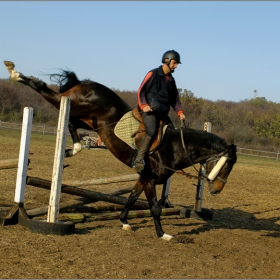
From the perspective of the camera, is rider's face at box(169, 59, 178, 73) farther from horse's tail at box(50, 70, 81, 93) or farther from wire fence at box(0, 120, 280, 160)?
wire fence at box(0, 120, 280, 160)

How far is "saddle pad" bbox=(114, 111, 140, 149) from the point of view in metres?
8.94

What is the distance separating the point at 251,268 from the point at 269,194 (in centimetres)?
1095

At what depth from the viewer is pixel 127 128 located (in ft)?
29.6

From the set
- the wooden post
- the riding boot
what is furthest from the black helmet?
the wooden post

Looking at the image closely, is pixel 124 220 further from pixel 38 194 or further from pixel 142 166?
pixel 38 194

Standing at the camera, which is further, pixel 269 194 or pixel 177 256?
pixel 269 194

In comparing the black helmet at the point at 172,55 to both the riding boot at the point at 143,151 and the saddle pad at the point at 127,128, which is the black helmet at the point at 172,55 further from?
the riding boot at the point at 143,151

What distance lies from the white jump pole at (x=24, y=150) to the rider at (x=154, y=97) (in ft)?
6.22

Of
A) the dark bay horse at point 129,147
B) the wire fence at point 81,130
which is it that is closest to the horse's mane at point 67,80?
the dark bay horse at point 129,147

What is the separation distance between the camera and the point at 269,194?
679 inches

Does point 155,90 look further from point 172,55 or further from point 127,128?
point 127,128

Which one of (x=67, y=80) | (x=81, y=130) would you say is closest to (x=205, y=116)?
(x=81, y=130)

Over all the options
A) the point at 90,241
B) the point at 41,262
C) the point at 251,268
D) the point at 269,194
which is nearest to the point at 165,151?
the point at 90,241

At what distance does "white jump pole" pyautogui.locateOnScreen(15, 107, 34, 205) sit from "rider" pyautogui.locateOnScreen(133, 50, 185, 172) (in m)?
1.90
